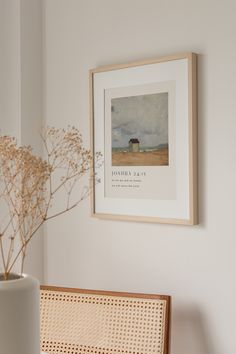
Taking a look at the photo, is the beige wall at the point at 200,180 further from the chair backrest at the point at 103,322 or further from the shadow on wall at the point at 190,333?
the chair backrest at the point at 103,322

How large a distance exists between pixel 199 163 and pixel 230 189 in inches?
6.4

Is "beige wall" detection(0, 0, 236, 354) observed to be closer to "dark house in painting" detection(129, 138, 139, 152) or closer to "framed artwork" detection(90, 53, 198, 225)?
"framed artwork" detection(90, 53, 198, 225)

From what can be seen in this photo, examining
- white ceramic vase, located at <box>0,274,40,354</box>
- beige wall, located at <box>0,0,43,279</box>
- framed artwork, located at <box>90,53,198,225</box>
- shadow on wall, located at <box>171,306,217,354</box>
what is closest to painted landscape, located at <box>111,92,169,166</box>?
framed artwork, located at <box>90,53,198,225</box>

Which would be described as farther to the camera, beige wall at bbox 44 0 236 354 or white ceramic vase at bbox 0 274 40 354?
beige wall at bbox 44 0 236 354

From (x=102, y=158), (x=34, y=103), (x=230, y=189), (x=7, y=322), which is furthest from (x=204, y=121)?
(x=7, y=322)

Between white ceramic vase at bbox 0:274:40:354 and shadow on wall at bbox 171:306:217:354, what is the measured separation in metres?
0.85

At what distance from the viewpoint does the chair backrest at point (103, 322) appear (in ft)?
7.08

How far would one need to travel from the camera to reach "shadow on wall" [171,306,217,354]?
2.14 m

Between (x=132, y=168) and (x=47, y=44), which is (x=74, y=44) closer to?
(x=47, y=44)

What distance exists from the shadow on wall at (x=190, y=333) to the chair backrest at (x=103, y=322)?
0.32 ft

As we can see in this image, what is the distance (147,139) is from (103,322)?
709mm

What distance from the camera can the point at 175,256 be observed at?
2.23m

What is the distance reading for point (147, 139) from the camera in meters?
2.27

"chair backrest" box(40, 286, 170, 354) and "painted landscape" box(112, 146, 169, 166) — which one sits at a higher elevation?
"painted landscape" box(112, 146, 169, 166)
